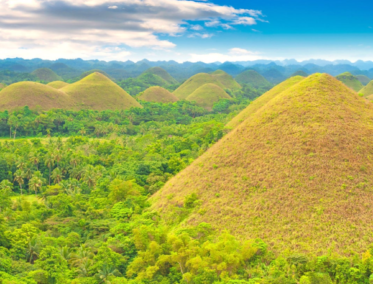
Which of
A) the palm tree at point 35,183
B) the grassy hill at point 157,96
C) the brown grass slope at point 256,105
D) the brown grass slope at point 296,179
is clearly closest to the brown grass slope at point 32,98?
the grassy hill at point 157,96

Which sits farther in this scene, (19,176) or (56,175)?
(56,175)

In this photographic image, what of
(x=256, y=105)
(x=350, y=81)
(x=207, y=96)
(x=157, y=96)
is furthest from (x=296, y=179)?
(x=350, y=81)

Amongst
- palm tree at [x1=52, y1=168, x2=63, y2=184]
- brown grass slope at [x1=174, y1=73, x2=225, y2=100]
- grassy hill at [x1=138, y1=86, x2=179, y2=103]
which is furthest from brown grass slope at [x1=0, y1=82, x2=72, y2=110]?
brown grass slope at [x1=174, y1=73, x2=225, y2=100]

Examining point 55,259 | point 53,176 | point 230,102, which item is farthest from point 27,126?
point 230,102

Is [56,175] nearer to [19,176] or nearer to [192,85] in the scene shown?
[19,176]

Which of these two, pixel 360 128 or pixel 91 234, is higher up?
pixel 360 128

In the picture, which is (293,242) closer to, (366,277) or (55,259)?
(366,277)

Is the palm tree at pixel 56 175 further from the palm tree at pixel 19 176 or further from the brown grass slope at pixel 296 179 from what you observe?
the brown grass slope at pixel 296 179
